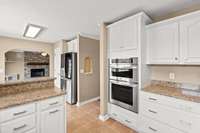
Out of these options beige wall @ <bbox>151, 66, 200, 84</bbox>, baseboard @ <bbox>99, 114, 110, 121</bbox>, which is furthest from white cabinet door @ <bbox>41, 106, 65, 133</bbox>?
beige wall @ <bbox>151, 66, 200, 84</bbox>

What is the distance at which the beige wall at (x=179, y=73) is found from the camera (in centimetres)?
202

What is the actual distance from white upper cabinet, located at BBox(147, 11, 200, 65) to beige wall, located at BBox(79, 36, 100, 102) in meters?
2.28

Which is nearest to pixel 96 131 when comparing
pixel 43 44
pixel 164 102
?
pixel 164 102

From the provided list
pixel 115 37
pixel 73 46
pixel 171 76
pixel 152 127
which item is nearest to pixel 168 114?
pixel 152 127

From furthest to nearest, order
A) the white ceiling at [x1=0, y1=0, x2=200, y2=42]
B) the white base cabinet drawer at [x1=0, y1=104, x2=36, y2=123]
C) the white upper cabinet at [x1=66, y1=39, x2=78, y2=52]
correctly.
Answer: the white upper cabinet at [x1=66, y1=39, x2=78, y2=52]
the white ceiling at [x1=0, y1=0, x2=200, y2=42]
the white base cabinet drawer at [x1=0, y1=104, x2=36, y2=123]

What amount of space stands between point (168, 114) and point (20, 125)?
6.95ft

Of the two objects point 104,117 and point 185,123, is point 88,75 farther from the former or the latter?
point 185,123

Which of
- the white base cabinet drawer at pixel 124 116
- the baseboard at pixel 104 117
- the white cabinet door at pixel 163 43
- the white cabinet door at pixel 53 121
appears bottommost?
the baseboard at pixel 104 117

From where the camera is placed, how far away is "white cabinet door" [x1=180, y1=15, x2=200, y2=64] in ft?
5.82

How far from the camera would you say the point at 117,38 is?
2.58 meters

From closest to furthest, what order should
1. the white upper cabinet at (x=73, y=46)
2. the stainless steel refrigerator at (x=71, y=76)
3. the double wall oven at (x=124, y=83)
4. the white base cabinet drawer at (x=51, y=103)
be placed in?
the white base cabinet drawer at (x=51, y=103), the double wall oven at (x=124, y=83), the stainless steel refrigerator at (x=71, y=76), the white upper cabinet at (x=73, y=46)

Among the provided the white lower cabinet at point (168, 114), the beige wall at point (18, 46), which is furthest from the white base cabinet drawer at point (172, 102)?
the beige wall at point (18, 46)

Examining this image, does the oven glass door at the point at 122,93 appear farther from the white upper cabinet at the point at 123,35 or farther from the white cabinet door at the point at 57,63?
the white cabinet door at the point at 57,63

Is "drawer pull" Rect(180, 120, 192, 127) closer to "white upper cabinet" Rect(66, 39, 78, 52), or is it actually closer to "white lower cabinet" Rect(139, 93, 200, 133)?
"white lower cabinet" Rect(139, 93, 200, 133)
